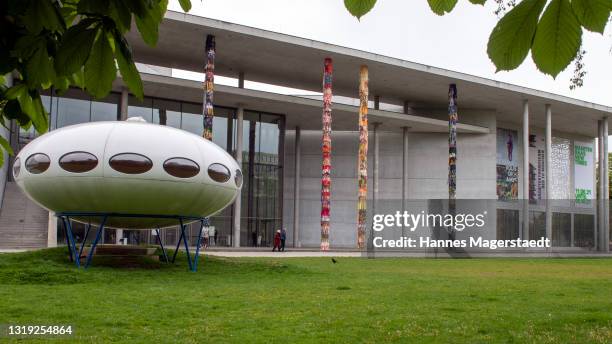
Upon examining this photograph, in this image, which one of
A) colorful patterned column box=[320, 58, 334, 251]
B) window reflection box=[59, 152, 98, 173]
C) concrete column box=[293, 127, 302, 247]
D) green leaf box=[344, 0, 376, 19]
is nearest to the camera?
green leaf box=[344, 0, 376, 19]

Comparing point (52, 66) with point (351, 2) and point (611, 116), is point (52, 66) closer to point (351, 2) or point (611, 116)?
point (351, 2)

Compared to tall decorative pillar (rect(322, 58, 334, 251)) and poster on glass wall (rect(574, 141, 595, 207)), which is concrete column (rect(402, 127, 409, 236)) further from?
poster on glass wall (rect(574, 141, 595, 207))

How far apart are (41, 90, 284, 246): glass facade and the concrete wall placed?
5.34 meters

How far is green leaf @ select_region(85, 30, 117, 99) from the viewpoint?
2.05 metres

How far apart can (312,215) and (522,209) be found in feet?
50.0

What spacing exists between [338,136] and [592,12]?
1940 inches

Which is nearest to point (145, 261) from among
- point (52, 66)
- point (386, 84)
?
point (52, 66)

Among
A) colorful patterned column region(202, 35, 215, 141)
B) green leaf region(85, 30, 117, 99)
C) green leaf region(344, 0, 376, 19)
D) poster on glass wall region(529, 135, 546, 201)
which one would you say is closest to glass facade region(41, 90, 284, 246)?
colorful patterned column region(202, 35, 215, 141)

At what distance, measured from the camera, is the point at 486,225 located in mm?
45781

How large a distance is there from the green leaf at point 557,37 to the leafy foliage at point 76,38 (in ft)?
4.13

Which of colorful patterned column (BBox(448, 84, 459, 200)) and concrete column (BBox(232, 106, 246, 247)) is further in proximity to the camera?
colorful patterned column (BBox(448, 84, 459, 200))

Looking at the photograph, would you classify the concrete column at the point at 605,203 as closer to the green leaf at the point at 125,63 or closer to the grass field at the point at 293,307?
the grass field at the point at 293,307

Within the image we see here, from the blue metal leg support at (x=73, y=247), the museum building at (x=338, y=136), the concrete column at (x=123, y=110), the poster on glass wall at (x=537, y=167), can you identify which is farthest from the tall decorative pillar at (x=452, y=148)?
the blue metal leg support at (x=73, y=247)

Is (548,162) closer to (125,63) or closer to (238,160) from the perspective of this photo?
(238,160)
